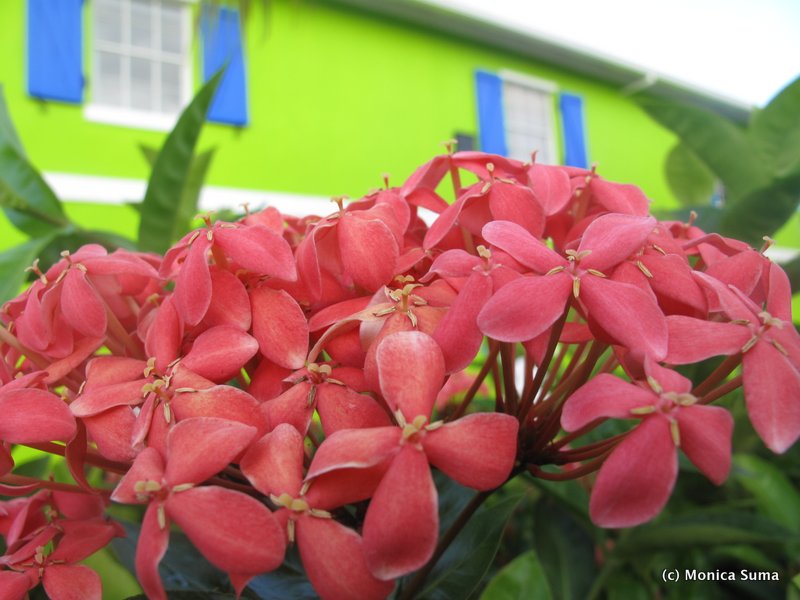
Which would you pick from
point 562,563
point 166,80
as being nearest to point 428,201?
point 562,563

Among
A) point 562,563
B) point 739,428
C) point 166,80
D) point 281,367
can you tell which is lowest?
point 562,563

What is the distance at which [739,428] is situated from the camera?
2.05 feet

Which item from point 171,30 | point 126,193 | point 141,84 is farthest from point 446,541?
point 171,30

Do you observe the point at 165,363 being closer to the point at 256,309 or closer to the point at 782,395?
the point at 256,309

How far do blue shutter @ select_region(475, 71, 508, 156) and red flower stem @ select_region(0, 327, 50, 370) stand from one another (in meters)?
4.80

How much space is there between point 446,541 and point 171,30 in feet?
15.5

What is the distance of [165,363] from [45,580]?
0.12 meters

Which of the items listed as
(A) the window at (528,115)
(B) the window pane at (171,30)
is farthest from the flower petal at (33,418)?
(A) the window at (528,115)

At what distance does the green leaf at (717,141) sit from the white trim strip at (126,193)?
9.10 ft

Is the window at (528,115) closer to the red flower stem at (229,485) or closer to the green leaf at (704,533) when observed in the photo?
the green leaf at (704,533)

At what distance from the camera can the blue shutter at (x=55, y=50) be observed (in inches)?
136

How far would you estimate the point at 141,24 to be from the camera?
13.8 ft

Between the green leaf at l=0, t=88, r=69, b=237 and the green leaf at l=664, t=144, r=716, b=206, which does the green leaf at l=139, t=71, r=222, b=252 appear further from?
the green leaf at l=664, t=144, r=716, b=206

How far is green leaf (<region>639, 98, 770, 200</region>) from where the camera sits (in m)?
0.66
